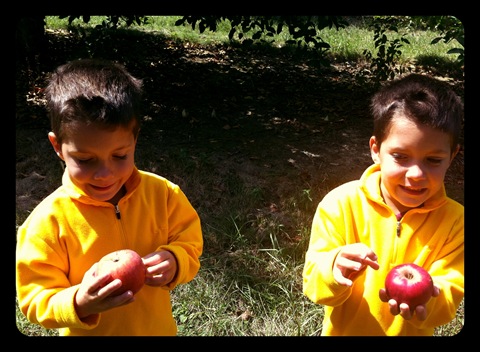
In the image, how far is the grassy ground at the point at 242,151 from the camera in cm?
291

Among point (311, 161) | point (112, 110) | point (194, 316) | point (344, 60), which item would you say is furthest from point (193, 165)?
point (344, 60)

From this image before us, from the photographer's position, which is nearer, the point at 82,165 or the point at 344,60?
the point at 82,165

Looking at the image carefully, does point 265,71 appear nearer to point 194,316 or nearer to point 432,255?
point 194,316

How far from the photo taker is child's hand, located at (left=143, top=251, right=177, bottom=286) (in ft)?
5.65

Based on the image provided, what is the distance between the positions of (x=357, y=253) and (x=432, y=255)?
325 mm

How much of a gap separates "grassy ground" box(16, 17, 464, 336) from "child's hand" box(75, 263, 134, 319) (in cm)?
118

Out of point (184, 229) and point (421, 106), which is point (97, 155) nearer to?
point (184, 229)

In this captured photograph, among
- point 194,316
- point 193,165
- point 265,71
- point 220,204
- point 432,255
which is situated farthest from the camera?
point 265,71

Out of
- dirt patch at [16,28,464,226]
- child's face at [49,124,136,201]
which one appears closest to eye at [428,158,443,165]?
child's face at [49,124,136,201]

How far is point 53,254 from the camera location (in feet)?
5.57

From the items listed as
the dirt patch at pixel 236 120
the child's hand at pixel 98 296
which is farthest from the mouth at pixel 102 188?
the dirt patch at pixel 236 120

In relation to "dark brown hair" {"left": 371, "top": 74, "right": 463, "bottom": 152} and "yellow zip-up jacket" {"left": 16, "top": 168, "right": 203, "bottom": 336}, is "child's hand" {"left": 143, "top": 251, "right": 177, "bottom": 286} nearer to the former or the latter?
"yellow zip-up jacket" {"left": 16, "top": 168, "right": 203, "bottom": 336}

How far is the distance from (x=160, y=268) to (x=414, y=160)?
0.85 metres

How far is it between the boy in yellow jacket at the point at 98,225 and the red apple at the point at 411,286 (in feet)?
2.14
